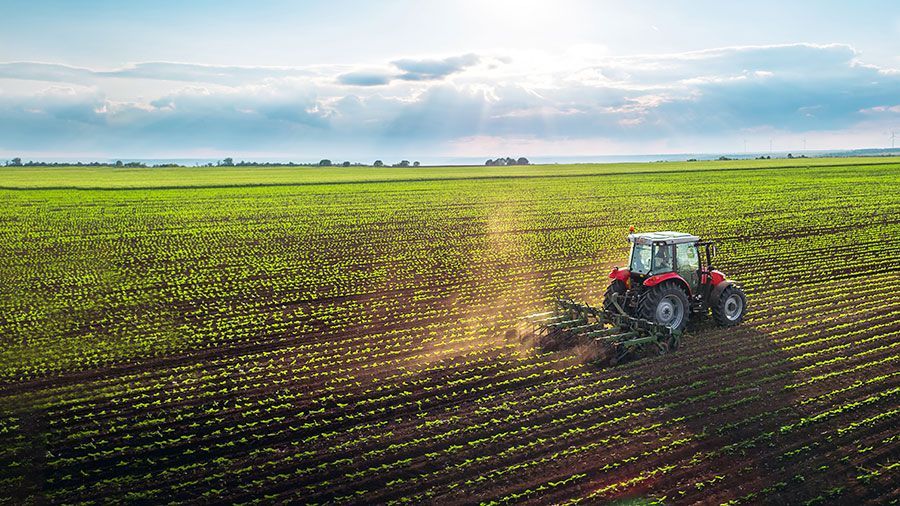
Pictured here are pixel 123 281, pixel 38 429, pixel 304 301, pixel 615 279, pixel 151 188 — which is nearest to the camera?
pixel 38 429

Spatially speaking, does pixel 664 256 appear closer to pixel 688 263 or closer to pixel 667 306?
pixel 688 263

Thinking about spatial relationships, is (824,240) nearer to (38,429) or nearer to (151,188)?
(38,429)

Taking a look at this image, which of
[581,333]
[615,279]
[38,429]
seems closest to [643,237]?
[615,279]

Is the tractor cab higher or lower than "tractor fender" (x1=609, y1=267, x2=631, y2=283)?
higher

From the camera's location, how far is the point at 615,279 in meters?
16.5

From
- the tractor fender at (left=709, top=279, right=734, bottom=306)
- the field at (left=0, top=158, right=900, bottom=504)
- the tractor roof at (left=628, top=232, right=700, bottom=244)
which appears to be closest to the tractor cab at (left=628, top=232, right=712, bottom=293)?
the tractor roof at (left=628, top=232, right=700, bottom=244)

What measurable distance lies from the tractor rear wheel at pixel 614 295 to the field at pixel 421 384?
1870 millimetres

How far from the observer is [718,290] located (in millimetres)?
16406

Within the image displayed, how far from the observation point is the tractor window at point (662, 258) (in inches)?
622

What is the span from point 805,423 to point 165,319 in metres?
15.6

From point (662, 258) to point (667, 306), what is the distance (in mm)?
1130

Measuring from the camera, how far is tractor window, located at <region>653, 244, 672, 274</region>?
1580 centimetres

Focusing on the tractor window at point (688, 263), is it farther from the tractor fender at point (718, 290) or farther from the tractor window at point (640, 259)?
→ the tractor window at point (640, 259)

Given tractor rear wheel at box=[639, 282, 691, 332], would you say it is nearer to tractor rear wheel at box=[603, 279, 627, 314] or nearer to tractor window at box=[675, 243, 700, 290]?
tractor window at box=[675, 243, 700, 290]
